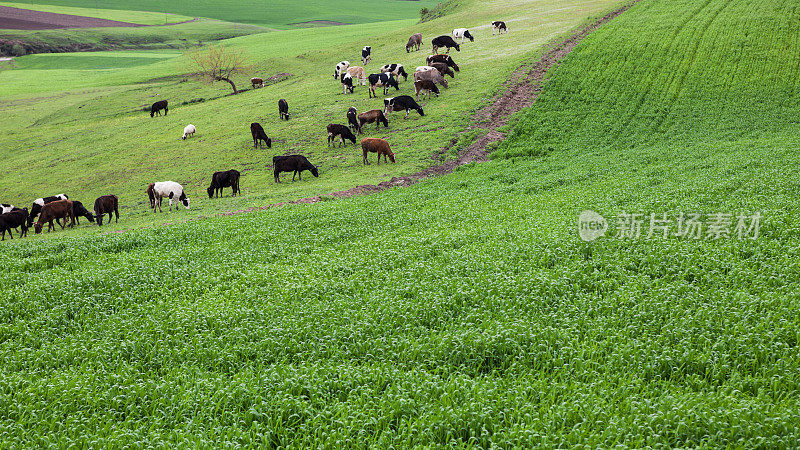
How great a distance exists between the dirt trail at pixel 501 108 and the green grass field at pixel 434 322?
269cm

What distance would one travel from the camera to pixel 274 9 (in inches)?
6004

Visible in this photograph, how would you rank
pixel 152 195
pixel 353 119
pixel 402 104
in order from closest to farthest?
1. pixel 152 195
2. pixel 353 119
3. pixel 402 104

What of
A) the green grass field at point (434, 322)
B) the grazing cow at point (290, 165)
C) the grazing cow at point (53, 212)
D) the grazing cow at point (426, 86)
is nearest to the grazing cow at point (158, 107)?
the grazing cow at point (426, 86)

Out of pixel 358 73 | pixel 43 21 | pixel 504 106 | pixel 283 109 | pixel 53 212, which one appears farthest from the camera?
pixel 43 21

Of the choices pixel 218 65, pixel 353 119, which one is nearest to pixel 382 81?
pixel 353 119

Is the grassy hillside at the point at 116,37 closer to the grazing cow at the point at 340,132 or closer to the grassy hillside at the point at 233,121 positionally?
the grassy hillside at the point at 233,121

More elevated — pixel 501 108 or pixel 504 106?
pixel 504 106

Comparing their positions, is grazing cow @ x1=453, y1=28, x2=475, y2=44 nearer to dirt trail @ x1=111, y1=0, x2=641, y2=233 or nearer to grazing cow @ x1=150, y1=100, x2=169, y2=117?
dirt trail @ x1=111, y1=0, x2=641, y2=233

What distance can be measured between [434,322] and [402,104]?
30.3 m

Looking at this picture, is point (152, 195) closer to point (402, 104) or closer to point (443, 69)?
point (402, 104)

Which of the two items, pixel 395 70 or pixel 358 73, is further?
pixel 358 73

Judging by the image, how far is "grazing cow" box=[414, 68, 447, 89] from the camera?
136 feet

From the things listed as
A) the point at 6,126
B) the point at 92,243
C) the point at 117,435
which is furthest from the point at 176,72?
the point at 117,435

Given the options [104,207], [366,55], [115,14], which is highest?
[115,14]
